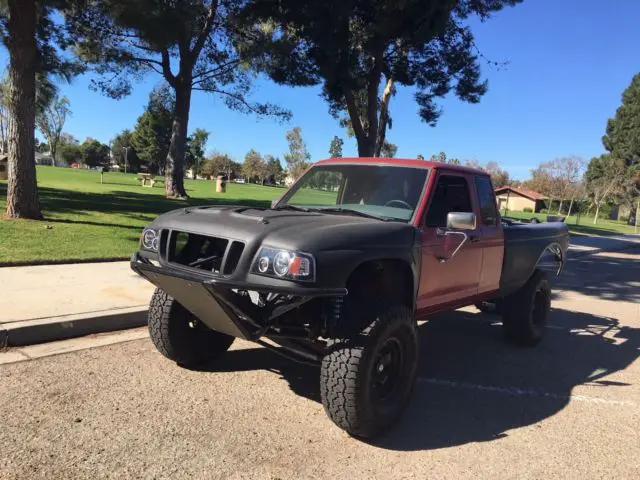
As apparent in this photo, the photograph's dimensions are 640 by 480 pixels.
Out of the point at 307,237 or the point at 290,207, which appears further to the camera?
the point at 290,207

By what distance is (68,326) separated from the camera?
16.6 ft

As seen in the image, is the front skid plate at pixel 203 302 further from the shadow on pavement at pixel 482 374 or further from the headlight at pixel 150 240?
the shadow on pavement at pixel 482 374

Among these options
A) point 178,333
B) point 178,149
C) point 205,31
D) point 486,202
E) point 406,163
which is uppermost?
point 205,31

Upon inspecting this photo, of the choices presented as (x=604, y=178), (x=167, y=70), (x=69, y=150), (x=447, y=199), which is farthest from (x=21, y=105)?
(x=69, y=150)

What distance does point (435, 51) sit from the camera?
17.7 m

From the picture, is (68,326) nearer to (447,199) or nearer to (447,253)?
(447,253)

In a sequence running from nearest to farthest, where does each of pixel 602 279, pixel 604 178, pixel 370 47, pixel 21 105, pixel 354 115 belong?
1. pixel 21 105
2. pixel 602 279
3. pixel 370 47
4. pixel 354 115
5. pixel 604 178

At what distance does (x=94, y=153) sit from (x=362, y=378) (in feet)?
428

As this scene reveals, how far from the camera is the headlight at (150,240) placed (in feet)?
12.7

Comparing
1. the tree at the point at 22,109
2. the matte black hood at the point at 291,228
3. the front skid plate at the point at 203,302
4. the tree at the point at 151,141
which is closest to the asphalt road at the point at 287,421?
the front skid plate at the point at 203,302

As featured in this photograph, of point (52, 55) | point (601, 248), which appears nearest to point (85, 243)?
point (52, 55)

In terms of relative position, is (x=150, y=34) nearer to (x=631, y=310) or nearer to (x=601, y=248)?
(x=631, y=310)

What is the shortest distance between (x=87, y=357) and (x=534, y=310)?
4906 mm

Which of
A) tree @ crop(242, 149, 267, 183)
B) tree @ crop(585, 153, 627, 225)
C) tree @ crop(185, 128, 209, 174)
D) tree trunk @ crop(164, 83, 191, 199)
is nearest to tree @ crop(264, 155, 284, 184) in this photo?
tree @ crop(242, 149, 267, 183)
